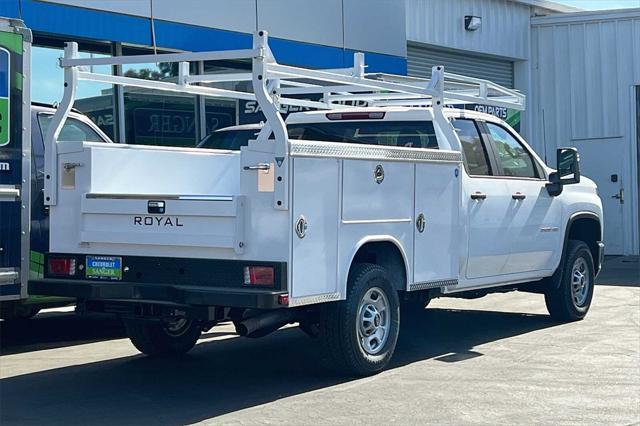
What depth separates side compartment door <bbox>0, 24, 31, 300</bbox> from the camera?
8.34 meters

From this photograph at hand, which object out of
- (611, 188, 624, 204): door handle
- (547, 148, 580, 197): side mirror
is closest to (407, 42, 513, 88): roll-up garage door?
(611, 188, 624, 204): door handle

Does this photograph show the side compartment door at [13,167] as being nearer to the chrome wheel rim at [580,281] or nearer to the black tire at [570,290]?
the black tire at [570,290]

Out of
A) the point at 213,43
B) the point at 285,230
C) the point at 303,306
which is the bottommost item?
the point at 303,306

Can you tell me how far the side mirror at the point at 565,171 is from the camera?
10.2 meters

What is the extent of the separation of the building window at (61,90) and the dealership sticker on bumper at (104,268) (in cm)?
559

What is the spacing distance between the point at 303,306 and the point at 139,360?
2061 millimetres

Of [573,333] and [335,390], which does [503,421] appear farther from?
[573,333]

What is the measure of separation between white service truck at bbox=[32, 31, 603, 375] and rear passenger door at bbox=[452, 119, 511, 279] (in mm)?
19

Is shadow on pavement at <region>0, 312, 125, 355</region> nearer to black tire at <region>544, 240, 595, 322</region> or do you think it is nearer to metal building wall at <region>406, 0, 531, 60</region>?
black tire at <region>544, 240, 595, 322</region>

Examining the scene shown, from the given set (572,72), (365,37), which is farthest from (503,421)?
(572,72)

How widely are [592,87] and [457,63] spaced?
2944mm

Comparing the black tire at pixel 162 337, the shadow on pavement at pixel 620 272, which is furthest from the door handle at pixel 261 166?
the shadow on pavement at pixel 620 272

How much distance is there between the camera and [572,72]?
21484 millimetres

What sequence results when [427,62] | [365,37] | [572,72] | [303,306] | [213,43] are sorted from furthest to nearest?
[572,72], [427,62], [365,37], [213,43], [303,306]
